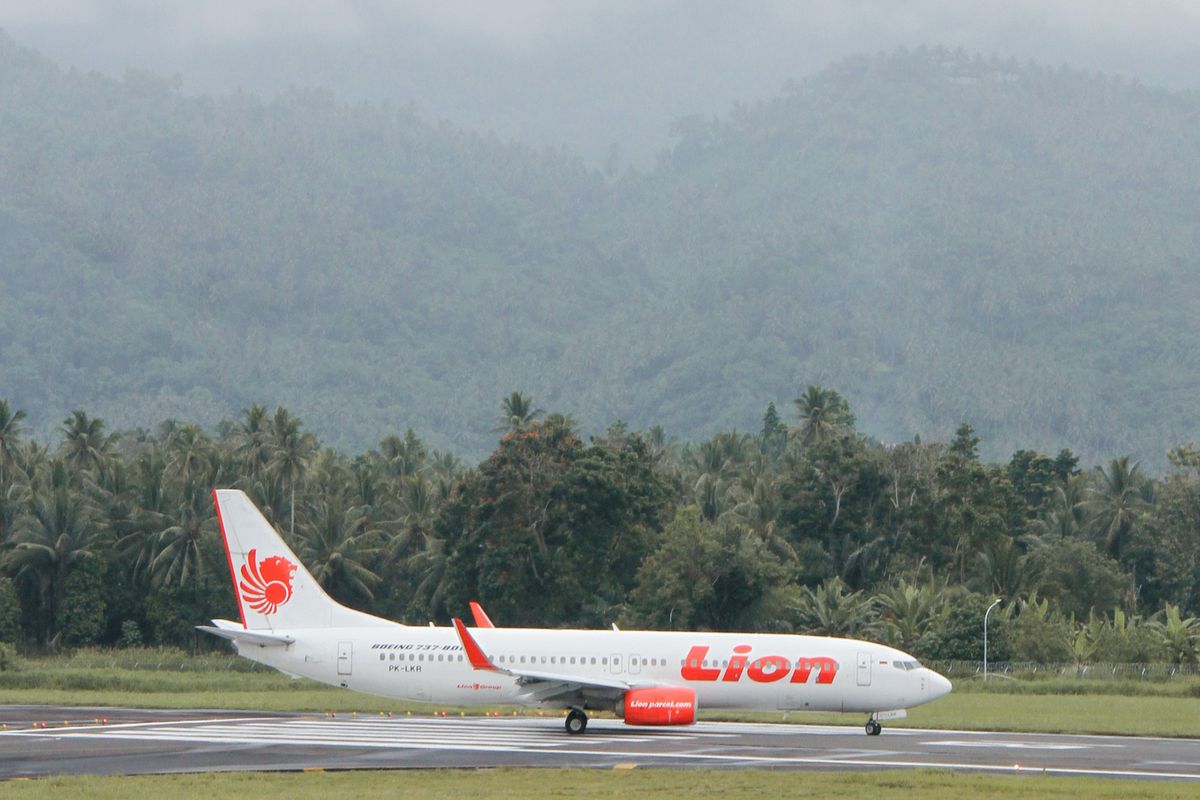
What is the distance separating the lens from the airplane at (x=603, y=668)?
1773 inches

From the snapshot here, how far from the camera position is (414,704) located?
184 ft

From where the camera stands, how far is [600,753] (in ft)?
125

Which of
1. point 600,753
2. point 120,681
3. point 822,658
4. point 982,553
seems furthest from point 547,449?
point 600,753

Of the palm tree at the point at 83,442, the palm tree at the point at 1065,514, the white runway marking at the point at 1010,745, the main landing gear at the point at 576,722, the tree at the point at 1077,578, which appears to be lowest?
the white runway marking at the point at 1010,745

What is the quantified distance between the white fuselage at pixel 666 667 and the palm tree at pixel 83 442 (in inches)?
2907

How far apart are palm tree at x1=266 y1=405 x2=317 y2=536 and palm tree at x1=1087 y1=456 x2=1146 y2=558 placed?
5112 cm

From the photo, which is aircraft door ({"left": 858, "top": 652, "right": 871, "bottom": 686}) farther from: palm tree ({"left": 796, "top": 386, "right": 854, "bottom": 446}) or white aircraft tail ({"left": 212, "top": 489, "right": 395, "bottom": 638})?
palm tree ({"left": 796, "top": 386, "right": 854, "bottom": 446})

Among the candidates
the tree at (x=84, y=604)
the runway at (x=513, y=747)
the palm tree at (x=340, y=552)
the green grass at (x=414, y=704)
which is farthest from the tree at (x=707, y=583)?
the runway at (x=513, y=747)

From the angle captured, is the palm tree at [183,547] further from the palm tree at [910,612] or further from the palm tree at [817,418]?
the palm tree at [817,418]

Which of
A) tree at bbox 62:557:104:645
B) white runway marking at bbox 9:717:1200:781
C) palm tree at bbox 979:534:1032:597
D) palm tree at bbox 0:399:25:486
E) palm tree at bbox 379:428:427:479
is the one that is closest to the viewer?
white runway marking at bbox 9:717:1200:781

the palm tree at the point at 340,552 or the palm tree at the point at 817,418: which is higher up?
the palm tree at the point at 817,418

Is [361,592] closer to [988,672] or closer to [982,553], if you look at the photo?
[982,553]

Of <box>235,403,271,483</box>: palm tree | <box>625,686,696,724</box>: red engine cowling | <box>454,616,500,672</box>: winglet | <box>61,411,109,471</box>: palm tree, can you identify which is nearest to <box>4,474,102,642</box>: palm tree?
<box>235,403,271,483</box>: palm tree

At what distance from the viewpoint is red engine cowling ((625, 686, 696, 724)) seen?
143 feet
